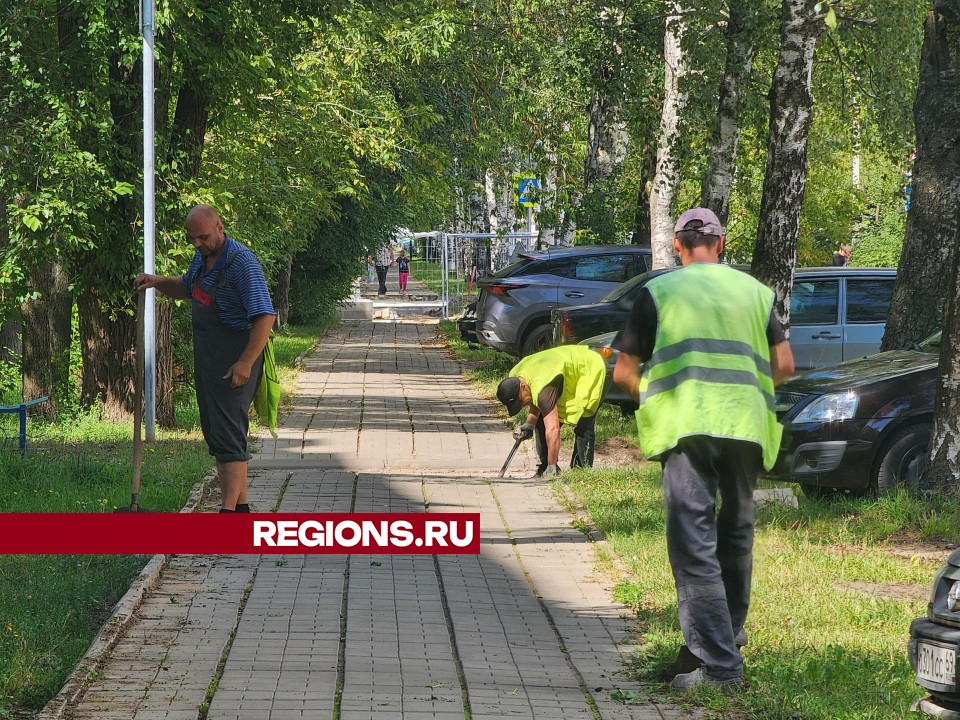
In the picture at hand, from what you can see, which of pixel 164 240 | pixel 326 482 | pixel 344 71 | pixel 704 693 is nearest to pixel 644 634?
pixel 704 693

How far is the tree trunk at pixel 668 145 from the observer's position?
60.7 feet

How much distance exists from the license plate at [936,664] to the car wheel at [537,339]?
1603 cm

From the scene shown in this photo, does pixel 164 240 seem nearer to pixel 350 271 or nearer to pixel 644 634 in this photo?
pixel 644 634

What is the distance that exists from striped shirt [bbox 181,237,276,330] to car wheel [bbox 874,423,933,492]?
15.2 ft

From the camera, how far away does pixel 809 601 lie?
702 centimetres

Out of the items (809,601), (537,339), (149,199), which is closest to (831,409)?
(809,601)

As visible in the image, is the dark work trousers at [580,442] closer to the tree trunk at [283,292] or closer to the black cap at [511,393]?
the black cap at [511,393]

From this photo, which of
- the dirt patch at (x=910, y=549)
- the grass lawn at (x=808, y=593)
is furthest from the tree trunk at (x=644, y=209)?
the dirt patch at (x=910, y=549)

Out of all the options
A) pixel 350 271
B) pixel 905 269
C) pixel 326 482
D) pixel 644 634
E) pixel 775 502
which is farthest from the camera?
pixel 350 271

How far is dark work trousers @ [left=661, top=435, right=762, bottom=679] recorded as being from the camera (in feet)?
17.9

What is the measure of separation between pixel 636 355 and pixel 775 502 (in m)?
4.65

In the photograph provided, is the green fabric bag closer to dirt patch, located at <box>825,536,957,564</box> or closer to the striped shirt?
the striped shirt

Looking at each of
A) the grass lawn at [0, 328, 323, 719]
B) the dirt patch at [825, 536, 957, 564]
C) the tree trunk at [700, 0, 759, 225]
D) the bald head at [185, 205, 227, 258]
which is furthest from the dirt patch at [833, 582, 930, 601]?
the tree trunk at [700, 0, 759, 225]

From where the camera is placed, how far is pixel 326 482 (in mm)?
11211
